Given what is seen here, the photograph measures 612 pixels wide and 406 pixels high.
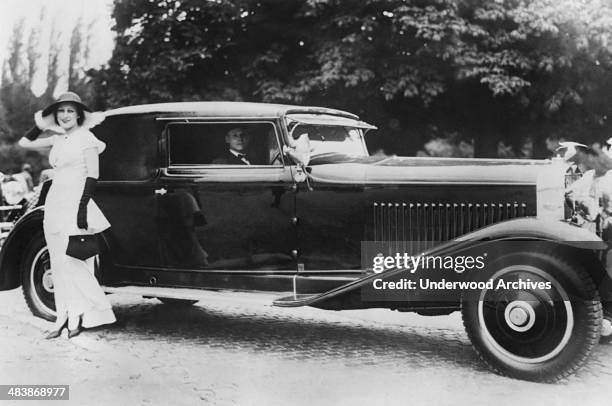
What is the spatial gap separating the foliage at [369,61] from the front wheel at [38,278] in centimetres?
130

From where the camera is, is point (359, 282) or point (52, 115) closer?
point (359, 282)

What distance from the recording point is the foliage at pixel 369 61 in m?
5.07

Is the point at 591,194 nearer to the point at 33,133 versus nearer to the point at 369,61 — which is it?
the point at 369,61

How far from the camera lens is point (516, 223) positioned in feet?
10.4

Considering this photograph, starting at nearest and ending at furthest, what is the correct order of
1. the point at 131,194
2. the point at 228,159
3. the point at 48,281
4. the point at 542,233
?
1. the point at 542,233
2. the point at 228,159
3. the point at 131,194
4. the point at 48,281

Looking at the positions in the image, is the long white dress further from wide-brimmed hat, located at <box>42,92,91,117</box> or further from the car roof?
the car roof

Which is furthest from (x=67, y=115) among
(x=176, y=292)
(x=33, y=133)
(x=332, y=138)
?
(x=332, y=138)

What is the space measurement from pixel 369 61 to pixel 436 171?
2455 millimetres

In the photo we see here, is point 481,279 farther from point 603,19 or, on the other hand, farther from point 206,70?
point 206,70

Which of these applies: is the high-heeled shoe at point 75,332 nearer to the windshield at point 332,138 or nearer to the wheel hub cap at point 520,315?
the windshield at point 332,138

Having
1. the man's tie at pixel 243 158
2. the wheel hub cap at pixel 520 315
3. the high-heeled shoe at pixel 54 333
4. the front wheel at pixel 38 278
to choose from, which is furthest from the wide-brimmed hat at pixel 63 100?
the wheel hub cap at pixel 520 315

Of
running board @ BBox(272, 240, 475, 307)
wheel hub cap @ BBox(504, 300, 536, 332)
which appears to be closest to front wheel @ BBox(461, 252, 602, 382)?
wheel hub cap @ BBox(504, 300, 536, 332)

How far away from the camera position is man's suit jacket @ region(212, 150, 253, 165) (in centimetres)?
396

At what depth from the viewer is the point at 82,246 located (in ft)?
12.9
